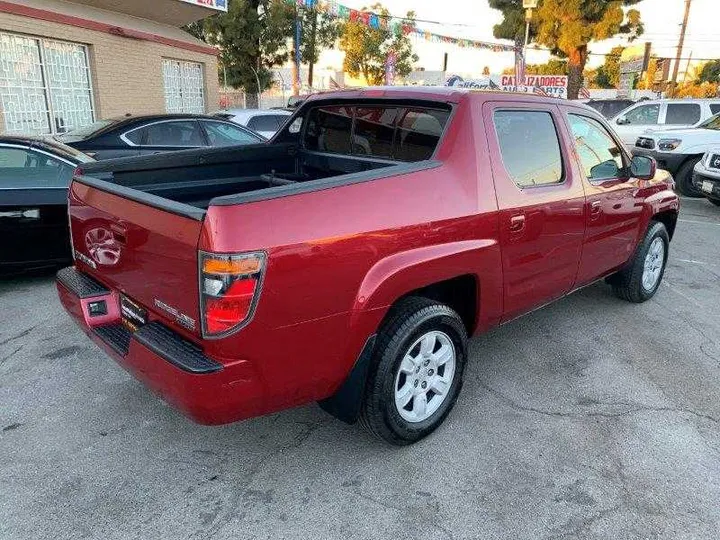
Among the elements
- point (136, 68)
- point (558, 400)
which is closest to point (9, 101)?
point (136, 68)

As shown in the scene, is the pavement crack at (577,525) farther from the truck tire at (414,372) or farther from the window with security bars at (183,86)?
the window with security bars at (183,86)

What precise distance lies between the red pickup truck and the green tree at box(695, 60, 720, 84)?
82036 mm

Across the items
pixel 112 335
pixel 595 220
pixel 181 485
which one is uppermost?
pixel 595 220

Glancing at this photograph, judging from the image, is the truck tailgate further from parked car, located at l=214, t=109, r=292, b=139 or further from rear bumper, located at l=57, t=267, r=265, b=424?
parked car, located at l=214, t=109, r=292, b=139

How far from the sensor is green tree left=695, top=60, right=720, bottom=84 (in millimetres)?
72250

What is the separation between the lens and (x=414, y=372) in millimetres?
2922

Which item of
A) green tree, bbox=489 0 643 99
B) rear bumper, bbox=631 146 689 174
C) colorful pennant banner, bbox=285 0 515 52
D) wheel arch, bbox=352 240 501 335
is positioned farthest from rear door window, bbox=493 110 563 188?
green tree, bbox=489 0 643 99

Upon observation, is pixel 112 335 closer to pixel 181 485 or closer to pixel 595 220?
pixel 181 485

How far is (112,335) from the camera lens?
2.81m

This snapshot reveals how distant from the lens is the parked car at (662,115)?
14047mm

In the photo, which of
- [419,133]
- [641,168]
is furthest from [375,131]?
[641,168]

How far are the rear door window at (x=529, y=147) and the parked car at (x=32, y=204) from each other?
413 cm

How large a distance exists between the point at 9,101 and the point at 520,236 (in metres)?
11.2

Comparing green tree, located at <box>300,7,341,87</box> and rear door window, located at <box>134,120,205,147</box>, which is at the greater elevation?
green tree, located at <box>300,7,341,87</box>
